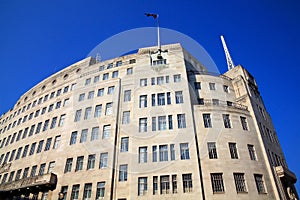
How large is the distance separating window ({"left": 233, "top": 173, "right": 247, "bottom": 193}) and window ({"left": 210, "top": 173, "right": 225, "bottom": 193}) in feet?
5.66

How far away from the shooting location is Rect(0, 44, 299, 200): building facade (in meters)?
26.5

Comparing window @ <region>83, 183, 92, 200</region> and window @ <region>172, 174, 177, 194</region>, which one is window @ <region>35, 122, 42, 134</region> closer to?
window @ <region>83, 183, 92, 200</region>

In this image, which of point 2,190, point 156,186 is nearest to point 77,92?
point 2,190

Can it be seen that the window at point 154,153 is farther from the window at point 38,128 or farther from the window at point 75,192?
the window at point 38,128

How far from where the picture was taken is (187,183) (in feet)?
84.2

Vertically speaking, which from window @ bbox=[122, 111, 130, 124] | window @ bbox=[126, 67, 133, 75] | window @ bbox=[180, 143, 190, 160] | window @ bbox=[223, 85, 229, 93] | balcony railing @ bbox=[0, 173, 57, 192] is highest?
window @ bbox=[126, 67, 133, 75]

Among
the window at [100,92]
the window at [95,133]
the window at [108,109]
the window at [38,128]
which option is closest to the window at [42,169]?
the window at [38,128]

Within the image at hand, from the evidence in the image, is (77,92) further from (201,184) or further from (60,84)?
(201,184)

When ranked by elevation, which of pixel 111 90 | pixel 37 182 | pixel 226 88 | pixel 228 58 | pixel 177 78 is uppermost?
pixel 228 58

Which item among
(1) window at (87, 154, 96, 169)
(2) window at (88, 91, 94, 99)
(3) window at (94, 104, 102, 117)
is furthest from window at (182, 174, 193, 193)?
(2) window at (88, 91, 94, 99)

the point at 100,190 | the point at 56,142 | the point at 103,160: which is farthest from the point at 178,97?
the point at 56,142

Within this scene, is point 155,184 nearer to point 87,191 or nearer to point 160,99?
point 87,191

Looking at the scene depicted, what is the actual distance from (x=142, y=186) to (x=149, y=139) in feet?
20.6

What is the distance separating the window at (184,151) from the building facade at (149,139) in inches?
5.6
